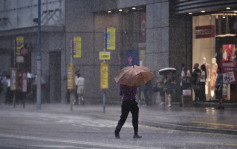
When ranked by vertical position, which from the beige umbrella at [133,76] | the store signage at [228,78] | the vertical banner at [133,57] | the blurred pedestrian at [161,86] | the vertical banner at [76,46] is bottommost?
the blurred pedestrian at [161,86]

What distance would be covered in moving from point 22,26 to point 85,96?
8.75m

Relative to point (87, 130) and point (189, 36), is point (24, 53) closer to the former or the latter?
point (189, 36)

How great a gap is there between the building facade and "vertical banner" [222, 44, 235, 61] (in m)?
Answer: 0.64

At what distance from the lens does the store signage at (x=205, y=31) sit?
2990 cm

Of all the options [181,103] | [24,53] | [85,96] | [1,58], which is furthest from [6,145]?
[1,58]

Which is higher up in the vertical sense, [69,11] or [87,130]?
[69,11]

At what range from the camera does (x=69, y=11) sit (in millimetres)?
37906

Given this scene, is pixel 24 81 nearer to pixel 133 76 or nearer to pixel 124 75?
pixel 124 75

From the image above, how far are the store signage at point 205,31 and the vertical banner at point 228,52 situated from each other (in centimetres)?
93

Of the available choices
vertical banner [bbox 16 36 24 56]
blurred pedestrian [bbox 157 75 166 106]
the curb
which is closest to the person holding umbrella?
the curb

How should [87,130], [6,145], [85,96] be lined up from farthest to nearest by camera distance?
1. [85,96]
2. [87,130]
3. [6,145]

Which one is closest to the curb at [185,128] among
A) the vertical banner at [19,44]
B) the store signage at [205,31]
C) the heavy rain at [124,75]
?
the heavy rain at [124,75]

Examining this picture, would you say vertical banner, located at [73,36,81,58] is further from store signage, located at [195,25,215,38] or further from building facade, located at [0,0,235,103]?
store signage, located at [195,25,215,38]

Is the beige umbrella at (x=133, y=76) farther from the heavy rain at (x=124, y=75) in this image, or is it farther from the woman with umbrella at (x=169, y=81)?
the woman with umbrella at (x=169, y=81)
